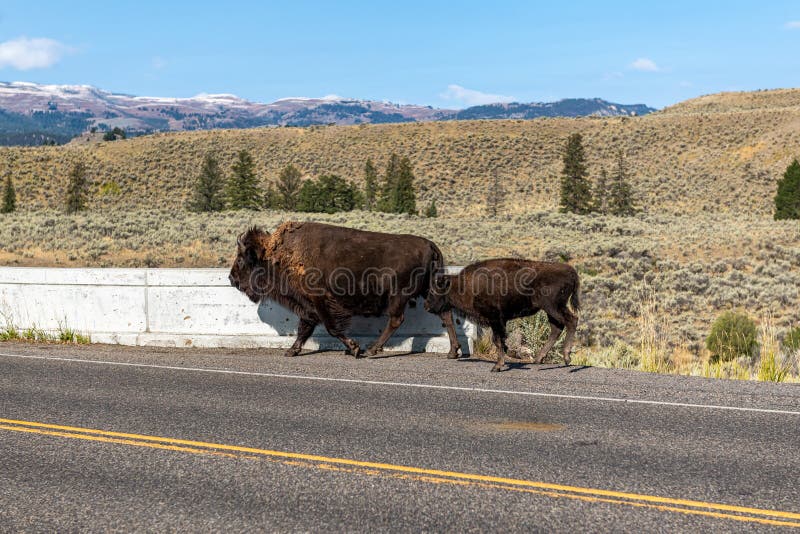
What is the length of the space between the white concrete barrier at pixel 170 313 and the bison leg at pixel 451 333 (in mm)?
528

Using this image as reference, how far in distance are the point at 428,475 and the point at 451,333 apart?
5.44 meters

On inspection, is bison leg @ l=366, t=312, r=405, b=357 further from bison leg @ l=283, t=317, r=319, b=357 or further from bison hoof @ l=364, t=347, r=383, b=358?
bison leg @ l=283, t=317, r=319, b=357

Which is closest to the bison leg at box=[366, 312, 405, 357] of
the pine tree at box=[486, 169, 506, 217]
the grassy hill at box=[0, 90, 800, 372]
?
the grassy hill at box=[0, 90, 800, 372]

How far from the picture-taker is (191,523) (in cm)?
489

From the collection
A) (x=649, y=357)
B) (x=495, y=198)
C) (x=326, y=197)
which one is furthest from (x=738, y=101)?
(x=649, y=357)

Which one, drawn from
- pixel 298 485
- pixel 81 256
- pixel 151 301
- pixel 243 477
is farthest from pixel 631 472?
pixel 81 256

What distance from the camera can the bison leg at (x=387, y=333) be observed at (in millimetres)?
11164

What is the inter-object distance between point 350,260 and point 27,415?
4.75m

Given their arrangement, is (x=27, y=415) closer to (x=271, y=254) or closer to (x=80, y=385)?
(x=80, y=385)

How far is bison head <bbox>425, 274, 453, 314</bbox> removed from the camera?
10.8 metres

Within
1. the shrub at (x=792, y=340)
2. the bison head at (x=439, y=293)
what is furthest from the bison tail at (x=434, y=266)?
the shrub at (x=792, y=340)

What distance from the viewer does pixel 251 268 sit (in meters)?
11.8

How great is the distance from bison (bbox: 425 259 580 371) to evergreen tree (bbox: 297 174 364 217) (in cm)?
5611

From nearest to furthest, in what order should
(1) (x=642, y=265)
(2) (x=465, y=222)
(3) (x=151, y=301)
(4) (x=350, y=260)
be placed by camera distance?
(4) (x=350, y=260) < (3) (x=151, y=301) < (1) (x=642, y=265) < (2) (x=465, y=222)
